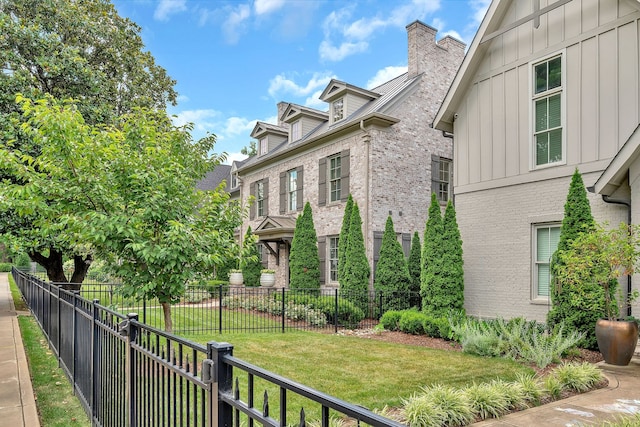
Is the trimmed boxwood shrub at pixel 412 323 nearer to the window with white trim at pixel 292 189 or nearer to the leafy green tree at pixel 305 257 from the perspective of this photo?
the leafy green tree at pixel 305 257

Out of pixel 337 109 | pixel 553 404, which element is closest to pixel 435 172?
pixel 337 109

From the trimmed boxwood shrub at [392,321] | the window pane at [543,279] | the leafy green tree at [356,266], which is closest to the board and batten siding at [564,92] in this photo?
the window pane at [543,279]

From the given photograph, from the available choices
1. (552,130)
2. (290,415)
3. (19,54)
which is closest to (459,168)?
(552,130)

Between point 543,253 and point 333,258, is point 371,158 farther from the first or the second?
point 543,253

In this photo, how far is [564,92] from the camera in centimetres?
1023

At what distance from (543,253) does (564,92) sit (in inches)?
143

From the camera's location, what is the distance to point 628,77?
30.4 ft

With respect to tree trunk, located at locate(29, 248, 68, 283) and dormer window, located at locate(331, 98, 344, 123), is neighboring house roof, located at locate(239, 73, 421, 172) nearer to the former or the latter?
dormer window, located at locate(331, 98, 344, 123)

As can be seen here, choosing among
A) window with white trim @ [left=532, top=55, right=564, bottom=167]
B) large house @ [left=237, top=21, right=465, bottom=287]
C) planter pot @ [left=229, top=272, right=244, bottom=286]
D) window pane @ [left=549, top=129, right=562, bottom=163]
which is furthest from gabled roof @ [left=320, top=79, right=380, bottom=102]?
planter pot @ [left=229, top=272, right=244, bottom=286]

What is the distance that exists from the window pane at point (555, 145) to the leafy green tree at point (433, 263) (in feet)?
9.40

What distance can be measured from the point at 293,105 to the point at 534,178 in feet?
40.0

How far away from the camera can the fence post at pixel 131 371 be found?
3.38 meters

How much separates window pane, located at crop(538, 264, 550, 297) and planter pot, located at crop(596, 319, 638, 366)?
8.44ft

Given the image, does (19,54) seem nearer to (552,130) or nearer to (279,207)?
(279,207)
